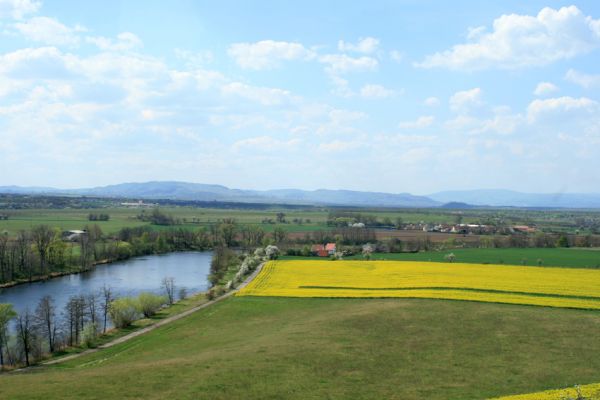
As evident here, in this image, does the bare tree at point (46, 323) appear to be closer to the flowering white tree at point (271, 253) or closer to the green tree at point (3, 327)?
the green tree at point (3, 327)

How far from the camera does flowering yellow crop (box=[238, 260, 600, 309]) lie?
46656 millimetres

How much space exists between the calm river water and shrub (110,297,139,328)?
32.9ft

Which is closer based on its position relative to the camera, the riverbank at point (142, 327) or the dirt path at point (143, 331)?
the dirt path at point (143, 331)

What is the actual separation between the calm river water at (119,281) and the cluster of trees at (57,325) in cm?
636

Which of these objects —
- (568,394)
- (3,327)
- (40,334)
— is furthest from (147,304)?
(568,394)

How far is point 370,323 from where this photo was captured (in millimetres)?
35469

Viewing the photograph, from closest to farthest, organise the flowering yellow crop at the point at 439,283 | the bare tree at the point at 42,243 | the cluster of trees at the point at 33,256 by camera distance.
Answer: the flowering yellow crop at the point at 439,283, the cluster of trees at the point at 33,256, the bare tree at the point at 42,243

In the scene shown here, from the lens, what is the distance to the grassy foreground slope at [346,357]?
71.6ft

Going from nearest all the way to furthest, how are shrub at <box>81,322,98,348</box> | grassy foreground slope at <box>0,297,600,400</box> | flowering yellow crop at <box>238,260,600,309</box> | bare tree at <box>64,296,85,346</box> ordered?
grassy foreground slope at <box>0,297,600,400</box>
shrub at <box>81,322,98,348</box>
bare tree at <box>64,296,85,346</box>
flowering yellow crop at <box>238,260,600,309</box>

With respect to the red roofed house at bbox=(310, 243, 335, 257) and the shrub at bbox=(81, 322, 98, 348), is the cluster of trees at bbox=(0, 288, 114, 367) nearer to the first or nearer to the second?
the shrub at bbox=(81, 322, 98, 348)

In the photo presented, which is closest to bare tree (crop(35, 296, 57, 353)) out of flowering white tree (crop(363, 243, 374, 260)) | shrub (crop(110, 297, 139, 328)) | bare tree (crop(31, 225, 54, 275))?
shrub (crop(110, 297, 139, 328))

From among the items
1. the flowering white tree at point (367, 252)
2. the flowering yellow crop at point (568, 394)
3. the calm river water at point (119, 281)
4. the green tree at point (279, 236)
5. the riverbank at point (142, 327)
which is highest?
the flowering yellow crop at point (568, 394)

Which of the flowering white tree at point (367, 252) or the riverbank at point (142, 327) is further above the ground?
the flowering white tree at point (367, 252)

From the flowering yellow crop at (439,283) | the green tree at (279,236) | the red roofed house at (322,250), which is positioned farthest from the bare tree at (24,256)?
the green tree at (279,236)
